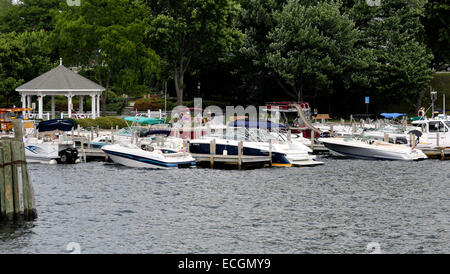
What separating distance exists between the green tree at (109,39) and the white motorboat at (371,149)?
29841 millimetres

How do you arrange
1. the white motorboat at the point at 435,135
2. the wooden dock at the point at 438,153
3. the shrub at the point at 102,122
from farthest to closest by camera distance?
1. the shrub at the point at 102,122
2. the white motorboat at the point at 435,135
3. the wooden dock at the point at 438,153

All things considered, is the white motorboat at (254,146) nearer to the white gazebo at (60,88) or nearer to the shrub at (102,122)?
the shrub at (102,122)

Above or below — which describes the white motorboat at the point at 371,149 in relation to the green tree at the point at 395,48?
below

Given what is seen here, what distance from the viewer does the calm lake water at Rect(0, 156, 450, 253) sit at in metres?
26.8

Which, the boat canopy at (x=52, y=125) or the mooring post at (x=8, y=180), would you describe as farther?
the boat canopy at (x=52, y=125)

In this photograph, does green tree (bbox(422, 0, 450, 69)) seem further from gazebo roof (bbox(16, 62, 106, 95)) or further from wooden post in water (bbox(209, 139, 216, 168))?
wooden post in water (bbox(209, 139, 216, 168))

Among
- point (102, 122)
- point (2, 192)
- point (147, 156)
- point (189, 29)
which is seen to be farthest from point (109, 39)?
point (2, 192)

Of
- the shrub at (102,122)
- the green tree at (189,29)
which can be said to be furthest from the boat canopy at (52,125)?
the green tree at (189,29)

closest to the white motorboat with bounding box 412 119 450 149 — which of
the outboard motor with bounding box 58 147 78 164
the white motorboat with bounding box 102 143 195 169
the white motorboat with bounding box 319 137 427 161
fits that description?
the white motorboat with bounding box 319 137 427 161

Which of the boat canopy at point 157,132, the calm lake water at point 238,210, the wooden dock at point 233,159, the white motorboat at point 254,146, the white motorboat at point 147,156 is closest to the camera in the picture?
the calm lake water at point 238,210

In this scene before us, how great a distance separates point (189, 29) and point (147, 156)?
36.9 meters

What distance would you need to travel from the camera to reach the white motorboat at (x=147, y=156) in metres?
45.0
